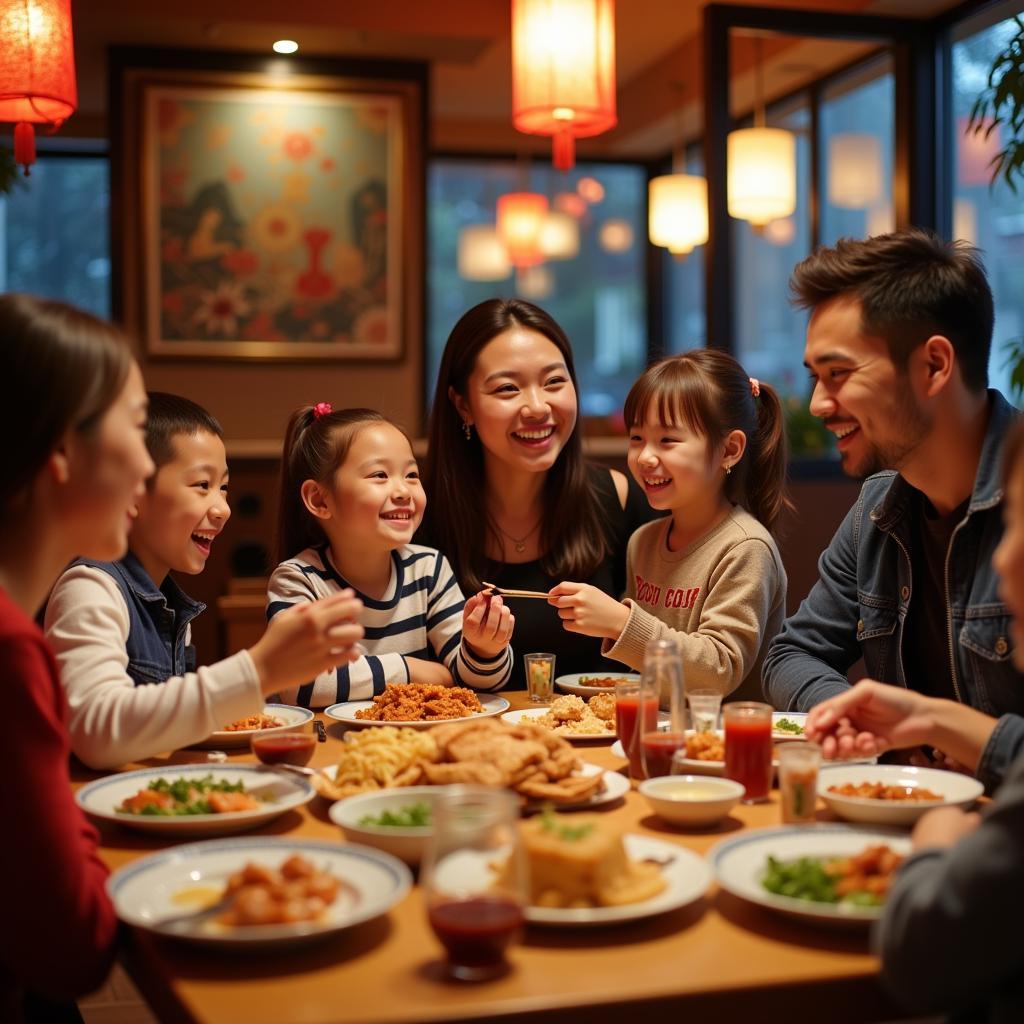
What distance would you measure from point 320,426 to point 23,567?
140cm

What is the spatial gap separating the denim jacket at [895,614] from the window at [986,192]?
→ 3.02 metres

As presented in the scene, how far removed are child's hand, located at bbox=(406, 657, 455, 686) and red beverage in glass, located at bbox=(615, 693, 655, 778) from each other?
2.37 feet

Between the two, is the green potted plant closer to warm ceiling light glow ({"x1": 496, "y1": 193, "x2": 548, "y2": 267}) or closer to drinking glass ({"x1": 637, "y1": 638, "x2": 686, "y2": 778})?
drinking glass ({"x1": 637, "y1": 638, "x2": 686, "y2": 778})

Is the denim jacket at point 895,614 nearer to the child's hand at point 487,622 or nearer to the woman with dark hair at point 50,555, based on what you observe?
the child's hand at point 487,622

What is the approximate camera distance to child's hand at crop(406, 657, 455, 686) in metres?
2.59

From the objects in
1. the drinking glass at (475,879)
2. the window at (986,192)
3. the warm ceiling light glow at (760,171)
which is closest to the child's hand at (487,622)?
the drinking glass at (475,879)

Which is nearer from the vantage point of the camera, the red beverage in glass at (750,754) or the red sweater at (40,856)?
the red sweater at (40,856)

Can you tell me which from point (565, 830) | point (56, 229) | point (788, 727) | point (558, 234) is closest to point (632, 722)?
point (788, 727)

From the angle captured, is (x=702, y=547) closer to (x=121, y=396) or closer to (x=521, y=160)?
(x=121, y=396)

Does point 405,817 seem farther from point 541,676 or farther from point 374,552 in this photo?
point 374,552

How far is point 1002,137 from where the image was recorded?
5285mm

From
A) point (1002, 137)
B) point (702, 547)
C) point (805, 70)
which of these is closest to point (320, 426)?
point (702, 547)

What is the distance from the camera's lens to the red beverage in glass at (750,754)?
1707 millimetres

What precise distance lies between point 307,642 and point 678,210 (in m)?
6.05
